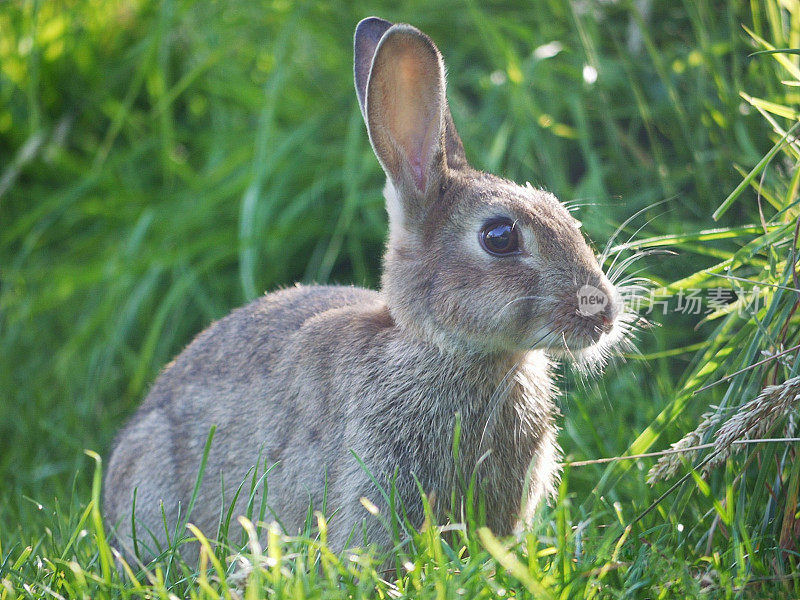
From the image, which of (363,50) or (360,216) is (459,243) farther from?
(360,216)

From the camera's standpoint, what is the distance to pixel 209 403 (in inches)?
142

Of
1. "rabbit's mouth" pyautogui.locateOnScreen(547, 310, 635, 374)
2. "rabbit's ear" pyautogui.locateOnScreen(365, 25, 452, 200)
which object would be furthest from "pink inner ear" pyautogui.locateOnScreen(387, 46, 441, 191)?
"rabbit's mouth" pyautogui.locateOnScreen(547, 310, 635, 374)

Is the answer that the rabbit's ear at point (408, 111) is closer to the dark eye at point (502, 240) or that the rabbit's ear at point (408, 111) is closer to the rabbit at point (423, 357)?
the rabbit at point (423, 357)

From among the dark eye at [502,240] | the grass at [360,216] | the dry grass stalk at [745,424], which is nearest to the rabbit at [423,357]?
the dark eye at [502,240]

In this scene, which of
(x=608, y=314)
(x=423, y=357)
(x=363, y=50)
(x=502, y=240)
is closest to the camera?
(x=608, y=314)

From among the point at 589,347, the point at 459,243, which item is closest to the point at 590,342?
the point at 589,347

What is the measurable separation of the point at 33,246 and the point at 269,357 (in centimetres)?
245

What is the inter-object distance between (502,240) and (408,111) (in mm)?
580

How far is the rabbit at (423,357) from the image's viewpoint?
2943 millimetres

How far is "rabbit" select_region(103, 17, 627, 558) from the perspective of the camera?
294cm

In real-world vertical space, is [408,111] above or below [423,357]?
above

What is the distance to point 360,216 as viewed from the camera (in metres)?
5.41

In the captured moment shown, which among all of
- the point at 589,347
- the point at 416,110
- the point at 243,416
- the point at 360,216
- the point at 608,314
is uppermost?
the point at 416,110

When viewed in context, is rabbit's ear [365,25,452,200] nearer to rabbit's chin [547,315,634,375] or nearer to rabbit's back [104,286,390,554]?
rabbit's back [104,286,390,554]
